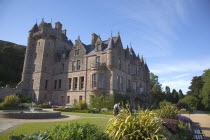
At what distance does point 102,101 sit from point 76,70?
10.4 m

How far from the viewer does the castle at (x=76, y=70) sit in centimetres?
2870

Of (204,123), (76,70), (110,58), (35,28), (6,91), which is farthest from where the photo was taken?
(35,28)

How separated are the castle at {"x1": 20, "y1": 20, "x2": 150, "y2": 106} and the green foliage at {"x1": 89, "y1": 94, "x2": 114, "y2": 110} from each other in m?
1.28

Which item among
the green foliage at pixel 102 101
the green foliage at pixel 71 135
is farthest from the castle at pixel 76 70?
the green foliage at pixel 71 135

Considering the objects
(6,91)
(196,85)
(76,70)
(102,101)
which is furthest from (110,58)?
(196,85)

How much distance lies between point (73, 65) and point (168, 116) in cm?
2645

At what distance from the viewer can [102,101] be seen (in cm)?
2628

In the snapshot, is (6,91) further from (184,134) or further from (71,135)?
(71,135)

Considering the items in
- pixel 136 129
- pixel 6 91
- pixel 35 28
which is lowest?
pixel 136 129

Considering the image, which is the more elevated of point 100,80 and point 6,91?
point 100,80

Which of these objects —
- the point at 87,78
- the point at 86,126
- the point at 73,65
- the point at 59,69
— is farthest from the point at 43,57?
the point at 86,126

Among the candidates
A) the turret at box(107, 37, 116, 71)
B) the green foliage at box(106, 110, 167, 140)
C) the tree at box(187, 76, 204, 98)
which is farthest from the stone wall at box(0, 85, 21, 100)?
the tree at box(187, 76, 204, 98)

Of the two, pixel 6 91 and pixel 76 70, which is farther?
pixel 76 70

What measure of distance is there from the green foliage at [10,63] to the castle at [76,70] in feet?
55.9
